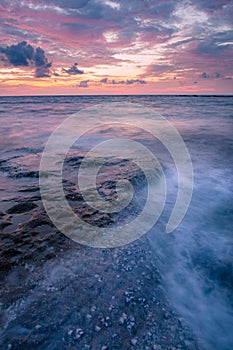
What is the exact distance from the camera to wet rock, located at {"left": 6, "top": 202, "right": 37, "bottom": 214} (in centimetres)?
378

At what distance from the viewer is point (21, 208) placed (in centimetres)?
388

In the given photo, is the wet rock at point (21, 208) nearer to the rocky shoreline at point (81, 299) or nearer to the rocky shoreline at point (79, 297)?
the rocky shoreline at point (79, 297)

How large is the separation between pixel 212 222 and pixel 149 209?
4.40 ft

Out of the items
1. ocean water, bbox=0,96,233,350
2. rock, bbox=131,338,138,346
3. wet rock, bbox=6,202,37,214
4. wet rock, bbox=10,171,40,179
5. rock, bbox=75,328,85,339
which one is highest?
wet rock, bbox=10,171,40,179

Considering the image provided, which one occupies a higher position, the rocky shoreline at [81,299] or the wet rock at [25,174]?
the wet rock at [25,174]

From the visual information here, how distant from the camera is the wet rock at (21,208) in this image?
378 centimetres

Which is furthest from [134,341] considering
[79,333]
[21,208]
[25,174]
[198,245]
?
[25,174]

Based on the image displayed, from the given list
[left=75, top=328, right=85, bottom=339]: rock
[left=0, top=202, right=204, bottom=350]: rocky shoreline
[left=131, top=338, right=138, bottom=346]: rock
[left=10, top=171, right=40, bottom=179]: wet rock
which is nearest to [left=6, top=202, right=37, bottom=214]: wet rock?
[left=0, top=202, right=204, bottom=350]: rocky shoreline

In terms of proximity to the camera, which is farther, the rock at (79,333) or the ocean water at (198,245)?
the ocean water at (198,245)

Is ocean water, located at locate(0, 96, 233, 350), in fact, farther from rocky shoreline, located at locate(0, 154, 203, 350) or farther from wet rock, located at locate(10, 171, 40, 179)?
rocky shoreline, located at locate(0, 154, 203, 350)

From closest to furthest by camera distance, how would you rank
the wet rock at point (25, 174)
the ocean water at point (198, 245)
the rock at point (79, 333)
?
1. the rock at point (79, 333)
2. the ocean water at point (198, 245)
3. the wet rock at point (25, 174)

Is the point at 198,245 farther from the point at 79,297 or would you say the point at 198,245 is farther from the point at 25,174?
the point at 25,174

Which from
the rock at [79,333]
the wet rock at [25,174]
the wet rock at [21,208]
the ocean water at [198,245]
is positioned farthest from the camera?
the wet rock at [25,174]

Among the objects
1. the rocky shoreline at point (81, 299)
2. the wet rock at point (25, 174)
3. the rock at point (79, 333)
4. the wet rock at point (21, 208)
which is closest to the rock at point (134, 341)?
the rocky shoreline at point (81, 299)
